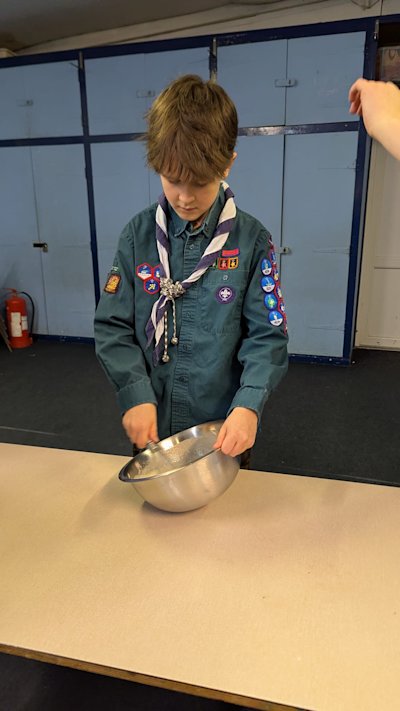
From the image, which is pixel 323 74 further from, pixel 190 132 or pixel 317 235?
pixel 190 132

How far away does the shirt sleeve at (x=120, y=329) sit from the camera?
0.97m

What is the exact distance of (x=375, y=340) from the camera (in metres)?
3.94

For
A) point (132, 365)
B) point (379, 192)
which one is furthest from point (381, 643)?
point (379, 192)

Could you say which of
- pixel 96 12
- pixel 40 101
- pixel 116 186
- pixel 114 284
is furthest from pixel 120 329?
pixel 96 12

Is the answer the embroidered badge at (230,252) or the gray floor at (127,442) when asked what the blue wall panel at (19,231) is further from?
the embroidered badge at (230,252)

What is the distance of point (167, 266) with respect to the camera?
1012mm

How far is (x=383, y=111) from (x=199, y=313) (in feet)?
1.51

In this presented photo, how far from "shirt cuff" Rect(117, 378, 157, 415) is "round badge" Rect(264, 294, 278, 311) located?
267mm

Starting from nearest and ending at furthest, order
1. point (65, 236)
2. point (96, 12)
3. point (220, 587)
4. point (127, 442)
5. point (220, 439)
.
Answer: point (220, 587) → point (220, 439) → point (127, 442) → point (96, 12) → point (65, 236)

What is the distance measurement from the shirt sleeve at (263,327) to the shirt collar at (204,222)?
9cm

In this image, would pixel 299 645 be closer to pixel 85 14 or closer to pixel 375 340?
pixel 375 340

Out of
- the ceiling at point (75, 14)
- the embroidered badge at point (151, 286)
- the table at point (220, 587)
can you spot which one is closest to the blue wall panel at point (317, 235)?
the ceiling at point (75, 14)

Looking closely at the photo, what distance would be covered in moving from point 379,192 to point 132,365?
3216mm

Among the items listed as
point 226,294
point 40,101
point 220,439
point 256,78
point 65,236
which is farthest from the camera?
point 65,236
